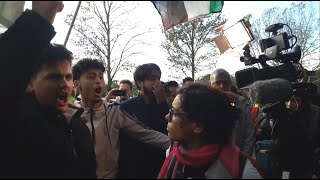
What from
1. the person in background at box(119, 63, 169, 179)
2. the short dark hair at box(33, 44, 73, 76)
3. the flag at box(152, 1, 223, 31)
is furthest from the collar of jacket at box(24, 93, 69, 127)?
the person in background at box(119, 63, 169, 179)

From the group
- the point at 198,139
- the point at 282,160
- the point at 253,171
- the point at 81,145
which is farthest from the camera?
the point at 282,160

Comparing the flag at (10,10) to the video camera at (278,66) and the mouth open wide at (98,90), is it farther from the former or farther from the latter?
the video camera at (278,66)

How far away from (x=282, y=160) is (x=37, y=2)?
2.02 metres

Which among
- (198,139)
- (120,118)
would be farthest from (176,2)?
(120,118)

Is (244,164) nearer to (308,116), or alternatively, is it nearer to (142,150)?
(142,150)

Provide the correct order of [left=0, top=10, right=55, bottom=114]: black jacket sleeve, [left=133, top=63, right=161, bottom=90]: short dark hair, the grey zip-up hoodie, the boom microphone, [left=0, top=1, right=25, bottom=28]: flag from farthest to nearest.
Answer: [left=133, top=63, right=161, bottom=90]: short dark hair
the grey zip-up hoodie
the boom microphone
[left=0, top=1, right=25, bottom=28]: flag
[left=0, top=10, right=55, bottom=114]: black jacket sleeve

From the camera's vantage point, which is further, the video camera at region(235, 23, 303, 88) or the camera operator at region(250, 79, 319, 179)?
the video camera at region(235, 23, 303, 88)

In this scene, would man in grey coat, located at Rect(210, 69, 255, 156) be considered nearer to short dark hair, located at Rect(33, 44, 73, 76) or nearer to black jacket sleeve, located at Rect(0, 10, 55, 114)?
short dark hair, located at Rect(33, 44, 73, 76)

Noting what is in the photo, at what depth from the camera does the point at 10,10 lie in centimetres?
152

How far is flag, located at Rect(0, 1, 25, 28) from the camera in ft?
4.83

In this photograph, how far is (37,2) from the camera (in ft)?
4.36

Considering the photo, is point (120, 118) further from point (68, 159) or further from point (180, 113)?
Result: point (68, 159)

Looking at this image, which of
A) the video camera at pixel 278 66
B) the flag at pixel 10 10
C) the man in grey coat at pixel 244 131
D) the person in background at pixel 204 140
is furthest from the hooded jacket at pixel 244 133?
the flag at pixel 10 10

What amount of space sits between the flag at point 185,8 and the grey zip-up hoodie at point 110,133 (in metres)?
1.09
